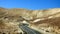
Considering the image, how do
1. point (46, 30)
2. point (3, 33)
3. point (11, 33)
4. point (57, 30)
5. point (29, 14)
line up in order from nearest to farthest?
point (3, 33) < point (11, 33) < point (57, 30) < point (46, 30) < point (29, 14)

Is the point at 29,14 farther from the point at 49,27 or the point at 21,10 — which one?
the point at 49,27

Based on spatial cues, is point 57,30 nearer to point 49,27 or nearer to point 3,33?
point 49,27

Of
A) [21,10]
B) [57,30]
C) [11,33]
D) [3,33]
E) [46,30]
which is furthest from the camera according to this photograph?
[21,10]

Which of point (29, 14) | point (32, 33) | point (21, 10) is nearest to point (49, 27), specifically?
point (32, 33)

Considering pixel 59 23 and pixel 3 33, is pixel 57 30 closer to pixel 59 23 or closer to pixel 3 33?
pixel 59 23

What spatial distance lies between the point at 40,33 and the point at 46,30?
2.76m

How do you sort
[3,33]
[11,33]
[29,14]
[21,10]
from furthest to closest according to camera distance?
[21,10] < [29,14] < [11,33] < [3,33]

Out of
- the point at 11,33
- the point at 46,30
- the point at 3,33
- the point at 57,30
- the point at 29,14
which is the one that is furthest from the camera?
the point at 29,14

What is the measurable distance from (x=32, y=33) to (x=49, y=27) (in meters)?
5.52

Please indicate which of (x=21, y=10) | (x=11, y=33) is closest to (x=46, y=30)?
(x=11, y=33)

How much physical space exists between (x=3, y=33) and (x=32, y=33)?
784 inches

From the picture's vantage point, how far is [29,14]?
146875 millimetres

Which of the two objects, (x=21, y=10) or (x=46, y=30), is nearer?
(x=46, y=30)

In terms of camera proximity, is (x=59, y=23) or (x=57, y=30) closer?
(x=57, y=30)
